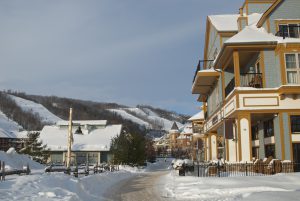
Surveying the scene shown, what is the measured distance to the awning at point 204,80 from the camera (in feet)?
92.4

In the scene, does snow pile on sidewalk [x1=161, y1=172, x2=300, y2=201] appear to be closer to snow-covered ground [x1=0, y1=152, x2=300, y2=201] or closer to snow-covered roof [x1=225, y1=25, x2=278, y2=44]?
snow-covered ground [x1=0, y1=152, x2=300, y2=201]

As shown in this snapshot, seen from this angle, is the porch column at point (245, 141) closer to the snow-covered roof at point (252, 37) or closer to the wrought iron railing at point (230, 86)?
the wrought iron railing at point (230, 86)

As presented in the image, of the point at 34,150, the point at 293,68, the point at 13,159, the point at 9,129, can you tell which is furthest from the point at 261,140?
the point at 9,129

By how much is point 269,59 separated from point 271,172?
22.3 ft

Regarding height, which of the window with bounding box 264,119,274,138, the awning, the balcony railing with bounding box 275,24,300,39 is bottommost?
the window with bounding box 264,119,274,138

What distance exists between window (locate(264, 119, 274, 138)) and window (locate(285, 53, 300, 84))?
3445 mm

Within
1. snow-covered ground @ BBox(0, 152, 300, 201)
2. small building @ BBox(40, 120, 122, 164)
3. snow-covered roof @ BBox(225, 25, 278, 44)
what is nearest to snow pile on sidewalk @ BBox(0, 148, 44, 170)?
small building @ BBox(40, 120, 122, 164)

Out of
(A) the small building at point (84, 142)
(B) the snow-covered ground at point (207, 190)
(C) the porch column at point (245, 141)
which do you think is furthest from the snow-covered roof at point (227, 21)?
(A) the small building at point (84, 142)

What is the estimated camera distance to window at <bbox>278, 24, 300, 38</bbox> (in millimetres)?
22969

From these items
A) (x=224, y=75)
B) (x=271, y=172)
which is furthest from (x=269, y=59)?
(x=271, y=172)

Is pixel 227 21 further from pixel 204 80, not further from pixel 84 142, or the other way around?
pixel 84 142

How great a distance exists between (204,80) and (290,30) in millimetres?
8865

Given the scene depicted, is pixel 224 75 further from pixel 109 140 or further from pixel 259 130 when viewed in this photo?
pixel 109 140

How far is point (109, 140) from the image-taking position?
63.4 m
